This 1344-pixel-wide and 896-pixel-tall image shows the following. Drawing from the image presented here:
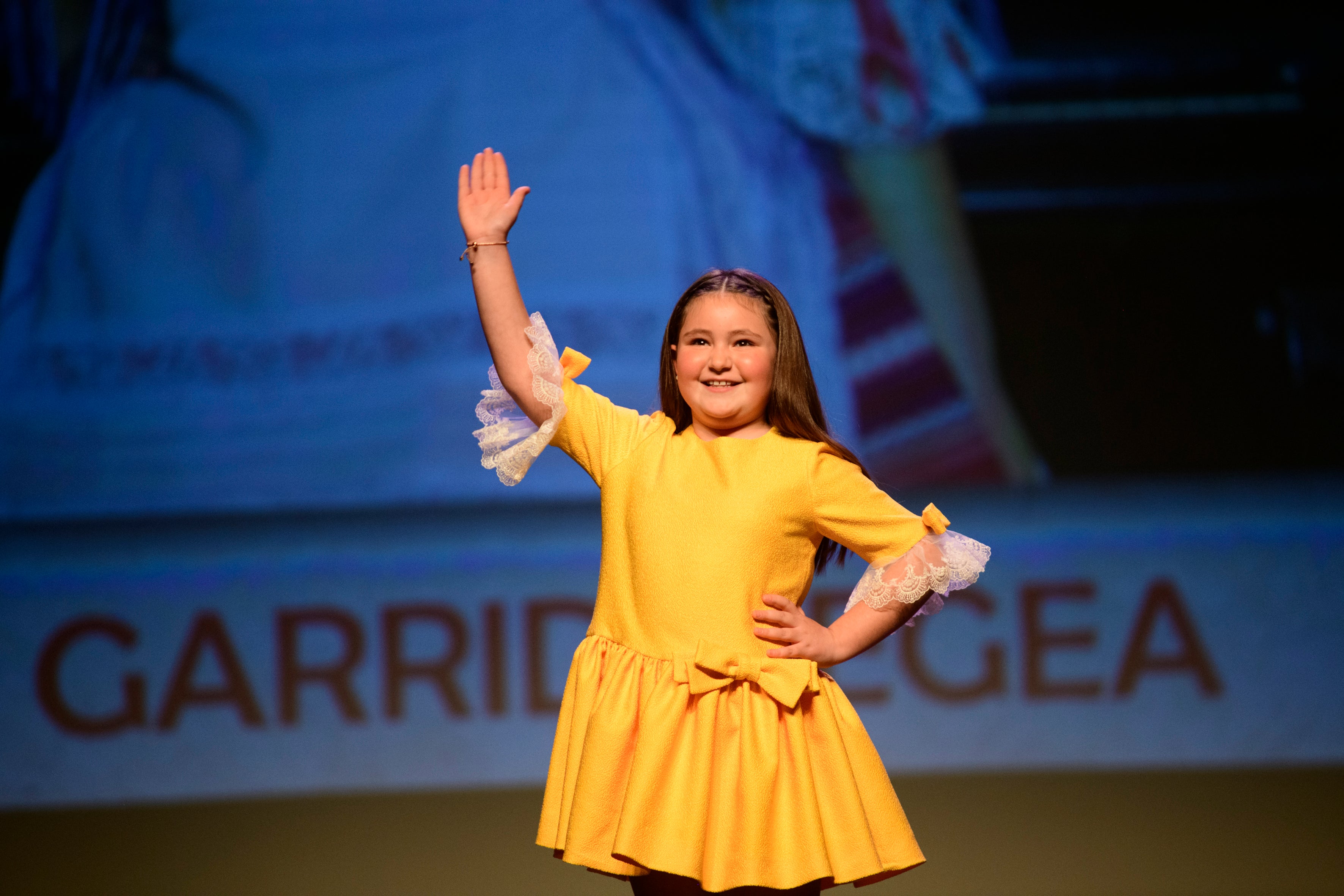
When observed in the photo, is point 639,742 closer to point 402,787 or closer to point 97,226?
point 402,787

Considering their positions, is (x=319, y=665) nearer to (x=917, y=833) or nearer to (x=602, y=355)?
(x=602, y=355)

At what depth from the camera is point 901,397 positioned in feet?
10.4

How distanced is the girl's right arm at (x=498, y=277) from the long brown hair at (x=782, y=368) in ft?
0.57

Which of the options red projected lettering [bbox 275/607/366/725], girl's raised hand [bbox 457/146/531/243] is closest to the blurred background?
red projected lettering [bbox 275/607/366/725]

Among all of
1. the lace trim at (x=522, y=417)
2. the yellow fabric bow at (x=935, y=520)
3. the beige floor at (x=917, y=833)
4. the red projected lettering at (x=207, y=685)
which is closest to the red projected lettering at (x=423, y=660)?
the beige floor at (x=917, y=833)

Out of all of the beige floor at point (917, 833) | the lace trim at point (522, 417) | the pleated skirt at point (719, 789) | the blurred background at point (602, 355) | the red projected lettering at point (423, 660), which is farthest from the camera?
the red projected lettering at point (423, 660)

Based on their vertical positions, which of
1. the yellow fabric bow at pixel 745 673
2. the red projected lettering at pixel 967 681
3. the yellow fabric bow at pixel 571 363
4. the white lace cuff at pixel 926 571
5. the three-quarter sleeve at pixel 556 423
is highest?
the yellow fabric bow at pixel 571 363

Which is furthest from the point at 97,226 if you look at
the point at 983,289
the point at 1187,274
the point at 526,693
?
the point at 1187,274

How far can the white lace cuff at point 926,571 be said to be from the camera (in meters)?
1.36

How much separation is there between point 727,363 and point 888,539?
11.2 inches

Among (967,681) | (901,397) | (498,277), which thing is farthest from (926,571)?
(967,681)

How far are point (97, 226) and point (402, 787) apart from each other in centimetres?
171

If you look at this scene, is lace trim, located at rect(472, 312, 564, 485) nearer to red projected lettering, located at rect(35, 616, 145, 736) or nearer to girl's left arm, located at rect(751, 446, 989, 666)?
girl's left arm, located at rect(751, 446, 989, 666)

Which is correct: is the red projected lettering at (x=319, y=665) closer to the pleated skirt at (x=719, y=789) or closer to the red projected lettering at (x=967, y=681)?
the red projected lettering at (x=967, y=681)
